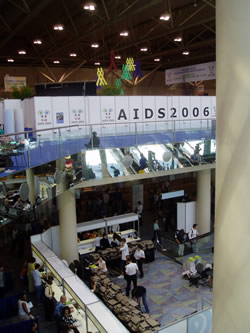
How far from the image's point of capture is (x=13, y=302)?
35.3 feet

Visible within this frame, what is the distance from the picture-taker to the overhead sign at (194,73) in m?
26.2

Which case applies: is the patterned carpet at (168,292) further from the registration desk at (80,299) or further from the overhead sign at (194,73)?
the overhead sign at (194,73)

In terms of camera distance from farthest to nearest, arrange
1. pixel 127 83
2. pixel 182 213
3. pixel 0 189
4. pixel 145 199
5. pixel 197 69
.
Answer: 1. pixel 127 83
2. pixel 197 69
3. pixel 145 199
4. pixel 182 213
5. pixel 0 189

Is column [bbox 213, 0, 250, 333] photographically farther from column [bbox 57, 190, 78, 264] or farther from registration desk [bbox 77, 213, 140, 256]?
registration desk [bbox 77, 213, 140, 256]

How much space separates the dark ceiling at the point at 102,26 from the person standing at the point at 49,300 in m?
11.8

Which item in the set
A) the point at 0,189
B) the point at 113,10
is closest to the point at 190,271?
the point at 0,189

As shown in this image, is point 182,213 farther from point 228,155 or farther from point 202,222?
point 228,155

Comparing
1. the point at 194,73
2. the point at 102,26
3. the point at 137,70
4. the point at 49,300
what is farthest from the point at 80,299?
the point at 194,73

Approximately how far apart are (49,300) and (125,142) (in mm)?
6938

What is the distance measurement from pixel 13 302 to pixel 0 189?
17.8 feet

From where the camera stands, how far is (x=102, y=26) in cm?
2020

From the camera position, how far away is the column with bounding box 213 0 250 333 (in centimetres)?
228

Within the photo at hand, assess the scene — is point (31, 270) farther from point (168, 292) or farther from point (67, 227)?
point (168, 292)

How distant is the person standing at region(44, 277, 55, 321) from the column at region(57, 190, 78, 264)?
4.43 metres
